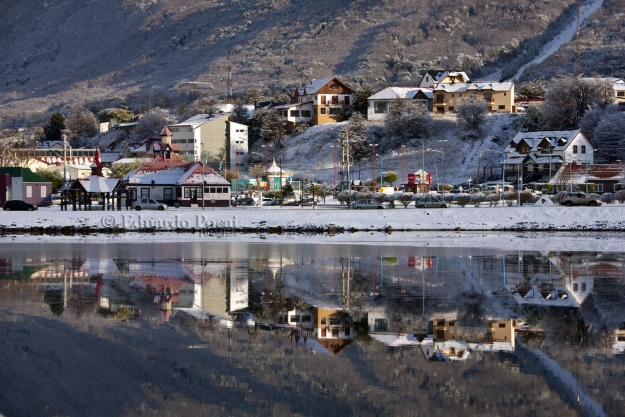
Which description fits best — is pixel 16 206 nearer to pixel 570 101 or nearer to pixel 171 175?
pixel 171 175

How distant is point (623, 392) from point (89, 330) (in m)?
10.8

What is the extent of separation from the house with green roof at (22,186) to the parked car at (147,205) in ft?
40.7

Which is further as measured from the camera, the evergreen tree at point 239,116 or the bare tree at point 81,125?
the bare tree at point 81,125

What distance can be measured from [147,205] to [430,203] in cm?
2109

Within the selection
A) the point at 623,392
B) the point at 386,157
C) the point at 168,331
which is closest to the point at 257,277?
the point at 168,331

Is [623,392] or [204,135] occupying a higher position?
[204,135]

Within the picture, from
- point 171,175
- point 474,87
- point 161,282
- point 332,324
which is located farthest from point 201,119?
point 332,324

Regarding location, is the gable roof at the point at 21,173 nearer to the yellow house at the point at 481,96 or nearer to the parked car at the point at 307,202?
the parked car at the point at 307,202

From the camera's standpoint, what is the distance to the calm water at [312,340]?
1504 centimetres

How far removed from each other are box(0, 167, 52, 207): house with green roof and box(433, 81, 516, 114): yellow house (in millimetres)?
61371

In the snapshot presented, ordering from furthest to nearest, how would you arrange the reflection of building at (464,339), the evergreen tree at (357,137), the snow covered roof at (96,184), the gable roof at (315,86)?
the gable roof at (315,86) < the evergreen tree at (357,137) < the snow covered roof at (96,184) < the reflection of building at (464,339)

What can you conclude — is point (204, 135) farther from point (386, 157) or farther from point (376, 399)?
point (376, 399)

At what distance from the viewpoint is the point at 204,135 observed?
130 meters

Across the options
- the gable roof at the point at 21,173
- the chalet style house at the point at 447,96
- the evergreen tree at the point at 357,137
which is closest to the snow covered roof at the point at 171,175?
the gable roof at the point at 21,173
